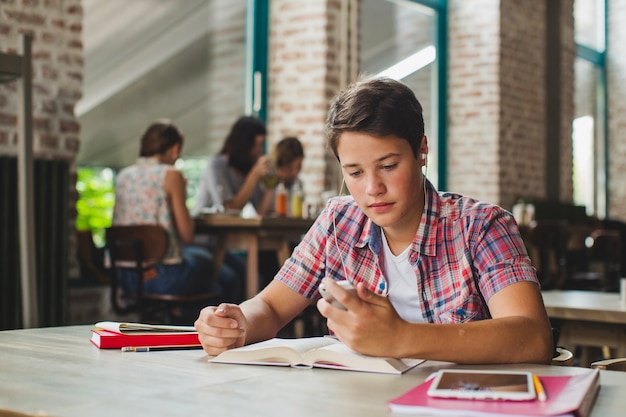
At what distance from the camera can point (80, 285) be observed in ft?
14.9

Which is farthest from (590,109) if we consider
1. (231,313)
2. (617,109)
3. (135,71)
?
(231,313)

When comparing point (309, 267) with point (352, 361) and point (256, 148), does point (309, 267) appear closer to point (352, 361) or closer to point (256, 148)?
point (352, 361)

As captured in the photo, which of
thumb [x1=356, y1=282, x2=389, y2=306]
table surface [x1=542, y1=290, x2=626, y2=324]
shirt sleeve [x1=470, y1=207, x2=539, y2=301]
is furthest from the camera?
table surface [x1=542, y1=290, x2=626, y2=324]

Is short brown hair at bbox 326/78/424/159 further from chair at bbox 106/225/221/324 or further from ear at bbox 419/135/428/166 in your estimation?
chair at bbox 106/225/221/324

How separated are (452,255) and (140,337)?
0.63 m

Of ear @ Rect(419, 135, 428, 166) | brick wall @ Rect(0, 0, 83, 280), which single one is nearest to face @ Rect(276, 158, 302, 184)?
brick wall @ Rect(0, 0, 83, 280)

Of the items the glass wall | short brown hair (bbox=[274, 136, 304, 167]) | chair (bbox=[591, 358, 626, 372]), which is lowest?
chair (bbox=[591, 358, 626, 372])

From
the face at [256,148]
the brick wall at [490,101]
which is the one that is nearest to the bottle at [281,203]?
the face at [256,148]

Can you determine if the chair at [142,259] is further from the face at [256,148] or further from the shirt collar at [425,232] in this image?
the shirt collar at [425,232]

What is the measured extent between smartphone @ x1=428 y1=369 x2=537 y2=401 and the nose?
53 cm

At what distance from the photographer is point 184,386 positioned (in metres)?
1.20

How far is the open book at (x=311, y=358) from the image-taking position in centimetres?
131

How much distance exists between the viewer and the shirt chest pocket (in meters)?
1.70

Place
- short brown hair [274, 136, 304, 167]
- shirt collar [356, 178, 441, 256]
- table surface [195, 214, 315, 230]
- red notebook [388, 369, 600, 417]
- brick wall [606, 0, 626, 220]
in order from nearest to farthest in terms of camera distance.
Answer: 1. red notebook [388, 369, 600, 417]
2. shirt collar [356, 178, 441, 256]
3. table surface [195, 214, 315, 230]
4. short brown hair [274, 136, 304, 167]
5. brick wall [606, 0, 626, 220]
